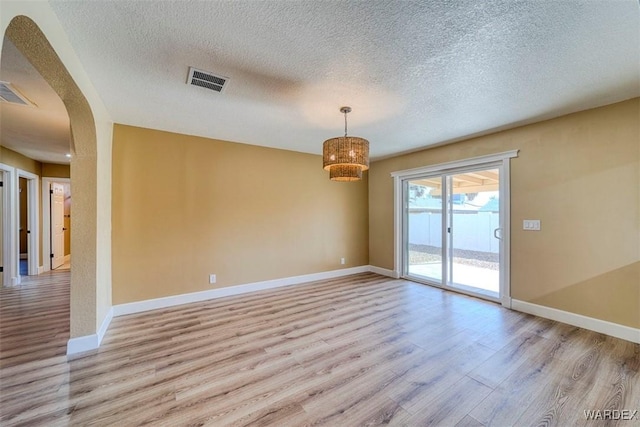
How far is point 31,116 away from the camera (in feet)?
10.1

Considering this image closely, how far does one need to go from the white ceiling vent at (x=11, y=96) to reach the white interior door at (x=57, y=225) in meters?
4.63

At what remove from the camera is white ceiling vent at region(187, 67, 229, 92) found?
2.17m

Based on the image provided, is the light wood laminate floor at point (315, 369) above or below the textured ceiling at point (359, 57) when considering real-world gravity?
below

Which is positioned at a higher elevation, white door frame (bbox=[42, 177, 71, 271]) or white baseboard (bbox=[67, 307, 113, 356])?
white door frame (bbox=[42, 177, 71, 271])

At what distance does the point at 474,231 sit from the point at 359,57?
3325mm

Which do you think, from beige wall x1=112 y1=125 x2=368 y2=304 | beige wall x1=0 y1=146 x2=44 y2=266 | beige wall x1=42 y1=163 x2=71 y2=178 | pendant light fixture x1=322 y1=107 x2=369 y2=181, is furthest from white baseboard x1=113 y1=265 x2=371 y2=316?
beige wall x1=42 y1=163 x2=71 y2=178

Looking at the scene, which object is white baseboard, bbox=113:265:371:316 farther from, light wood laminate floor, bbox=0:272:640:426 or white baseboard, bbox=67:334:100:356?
white baseboard, bbox=67:334:100:356

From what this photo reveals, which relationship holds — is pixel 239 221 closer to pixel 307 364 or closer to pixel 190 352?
pixel 190 352

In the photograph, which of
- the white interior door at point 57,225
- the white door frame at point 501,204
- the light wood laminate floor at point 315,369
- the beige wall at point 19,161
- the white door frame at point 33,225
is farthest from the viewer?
the white interior door at point 57,225

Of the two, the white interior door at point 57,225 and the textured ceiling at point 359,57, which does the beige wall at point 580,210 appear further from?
the white interior door at point 57,225

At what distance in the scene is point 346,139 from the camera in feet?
8.18

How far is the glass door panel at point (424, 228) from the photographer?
14.8 ft

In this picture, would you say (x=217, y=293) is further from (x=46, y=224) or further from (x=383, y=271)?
(x=46, y=224)

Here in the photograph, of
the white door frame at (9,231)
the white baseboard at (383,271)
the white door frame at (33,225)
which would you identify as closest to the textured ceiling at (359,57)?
the white baseboard at (383,271)
